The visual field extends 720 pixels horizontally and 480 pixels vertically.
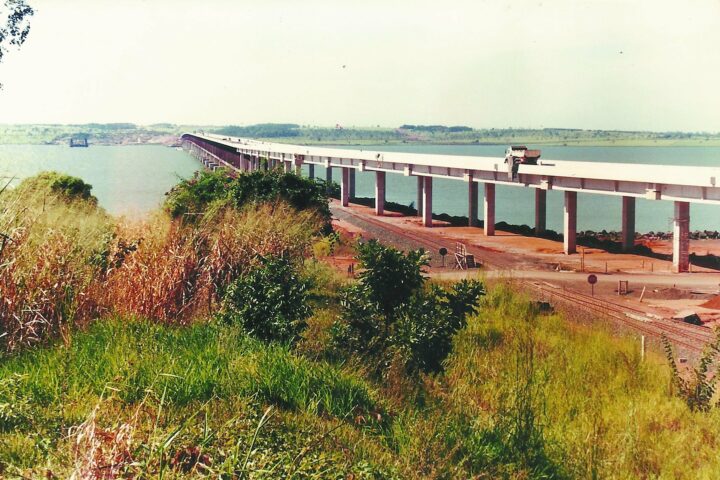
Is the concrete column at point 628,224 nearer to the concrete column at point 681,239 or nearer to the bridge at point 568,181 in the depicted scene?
the bridge at point 568,181

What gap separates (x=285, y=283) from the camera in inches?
468

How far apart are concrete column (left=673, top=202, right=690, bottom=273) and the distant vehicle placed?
12197 millimetres

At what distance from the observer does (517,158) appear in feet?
157

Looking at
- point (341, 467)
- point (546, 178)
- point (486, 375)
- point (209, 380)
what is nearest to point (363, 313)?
point (486, 375)

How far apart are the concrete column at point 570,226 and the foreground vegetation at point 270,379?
1096 inches

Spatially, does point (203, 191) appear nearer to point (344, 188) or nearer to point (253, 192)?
point (253, 192)

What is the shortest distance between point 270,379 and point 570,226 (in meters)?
37.1

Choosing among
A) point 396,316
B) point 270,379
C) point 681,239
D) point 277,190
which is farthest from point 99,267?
point 681,239

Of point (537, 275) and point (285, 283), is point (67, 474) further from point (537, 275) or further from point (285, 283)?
point (537, 275)

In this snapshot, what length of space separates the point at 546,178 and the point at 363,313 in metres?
36.0

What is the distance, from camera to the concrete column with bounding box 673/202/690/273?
3562 centimetres

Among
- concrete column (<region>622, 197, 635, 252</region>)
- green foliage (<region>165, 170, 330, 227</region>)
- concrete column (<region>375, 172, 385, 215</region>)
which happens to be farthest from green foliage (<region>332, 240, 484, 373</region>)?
concrete column (<region>375, 172, 385, 215</region>)

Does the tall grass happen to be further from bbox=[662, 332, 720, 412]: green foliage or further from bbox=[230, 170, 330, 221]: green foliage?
bbox=[230, 170, 330, 221]: green foliage

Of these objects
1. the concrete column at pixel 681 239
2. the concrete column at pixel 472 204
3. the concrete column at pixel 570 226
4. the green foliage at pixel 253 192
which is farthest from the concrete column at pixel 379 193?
the concrete column at pixel 681 239
